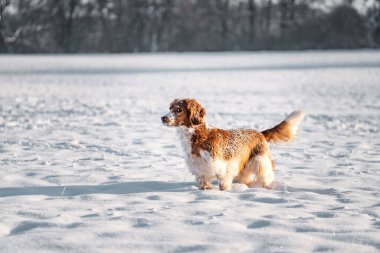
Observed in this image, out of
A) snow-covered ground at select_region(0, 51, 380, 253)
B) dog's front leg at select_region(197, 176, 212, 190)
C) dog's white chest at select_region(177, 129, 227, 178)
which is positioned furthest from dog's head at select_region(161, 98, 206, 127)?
snow-covered ground at select_region(0, 51, 380, 253)

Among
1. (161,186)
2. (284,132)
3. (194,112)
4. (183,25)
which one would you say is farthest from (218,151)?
(183,25)

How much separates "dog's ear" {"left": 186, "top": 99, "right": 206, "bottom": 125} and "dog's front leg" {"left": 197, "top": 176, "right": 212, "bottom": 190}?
2.07 feet

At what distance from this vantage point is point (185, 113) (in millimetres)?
5230

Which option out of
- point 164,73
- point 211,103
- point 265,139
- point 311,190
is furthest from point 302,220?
point 164,73

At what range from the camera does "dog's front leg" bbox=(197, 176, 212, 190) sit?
534 cm

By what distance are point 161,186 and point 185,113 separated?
0.97m

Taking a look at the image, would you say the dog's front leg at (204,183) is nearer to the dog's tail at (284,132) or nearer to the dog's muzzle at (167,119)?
the dog's muzzle at (167,119)

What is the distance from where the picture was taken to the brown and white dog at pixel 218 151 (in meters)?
5.21

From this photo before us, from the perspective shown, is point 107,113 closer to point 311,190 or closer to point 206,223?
point 311,190

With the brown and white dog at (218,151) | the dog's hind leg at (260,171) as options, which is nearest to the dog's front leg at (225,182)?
the brown and white dog at (218,151)

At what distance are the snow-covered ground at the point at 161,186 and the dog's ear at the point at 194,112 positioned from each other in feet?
2.62

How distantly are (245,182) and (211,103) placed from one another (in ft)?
34.3

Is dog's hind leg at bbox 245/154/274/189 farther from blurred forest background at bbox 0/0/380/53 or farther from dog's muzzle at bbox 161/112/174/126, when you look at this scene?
blurred forest background at bbox 0/0/380/53

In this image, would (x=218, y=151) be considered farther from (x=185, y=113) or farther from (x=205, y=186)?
(x=185, y=113)
